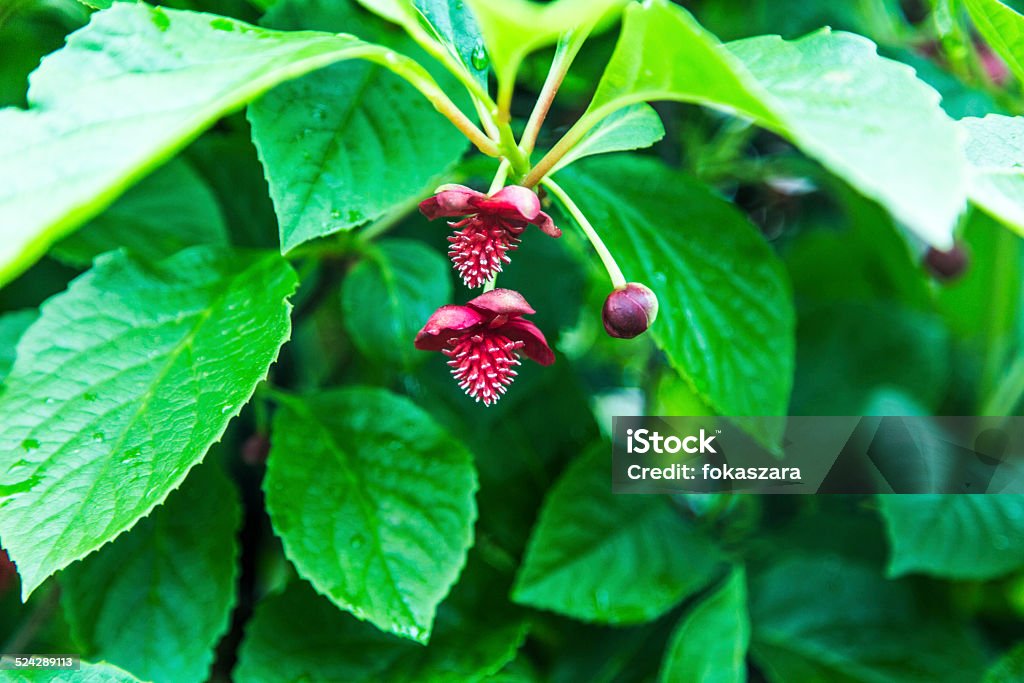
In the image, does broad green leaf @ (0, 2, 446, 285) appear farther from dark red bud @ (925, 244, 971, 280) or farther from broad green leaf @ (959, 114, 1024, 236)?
dark red bud @ (925, 244, 971, 280)

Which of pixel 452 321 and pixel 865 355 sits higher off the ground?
pixel 452 321

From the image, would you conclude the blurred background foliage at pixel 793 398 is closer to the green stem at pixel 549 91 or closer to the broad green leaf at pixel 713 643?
the broad green leaf at pixel 713 643

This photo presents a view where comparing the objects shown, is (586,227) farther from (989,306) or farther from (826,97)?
(989,306)

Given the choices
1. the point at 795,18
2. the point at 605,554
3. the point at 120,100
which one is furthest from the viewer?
the point at 795,18

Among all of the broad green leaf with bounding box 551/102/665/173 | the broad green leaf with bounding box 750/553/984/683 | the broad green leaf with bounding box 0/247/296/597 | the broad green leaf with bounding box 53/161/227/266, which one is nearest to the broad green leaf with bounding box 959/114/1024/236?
the broad green leaf with bounding box 551/102/665/173

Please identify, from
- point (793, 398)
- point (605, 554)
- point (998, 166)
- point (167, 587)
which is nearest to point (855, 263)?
point (793, 398)

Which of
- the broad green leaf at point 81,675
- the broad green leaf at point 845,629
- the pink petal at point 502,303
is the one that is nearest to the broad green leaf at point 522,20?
the pink petal at point 502,303
